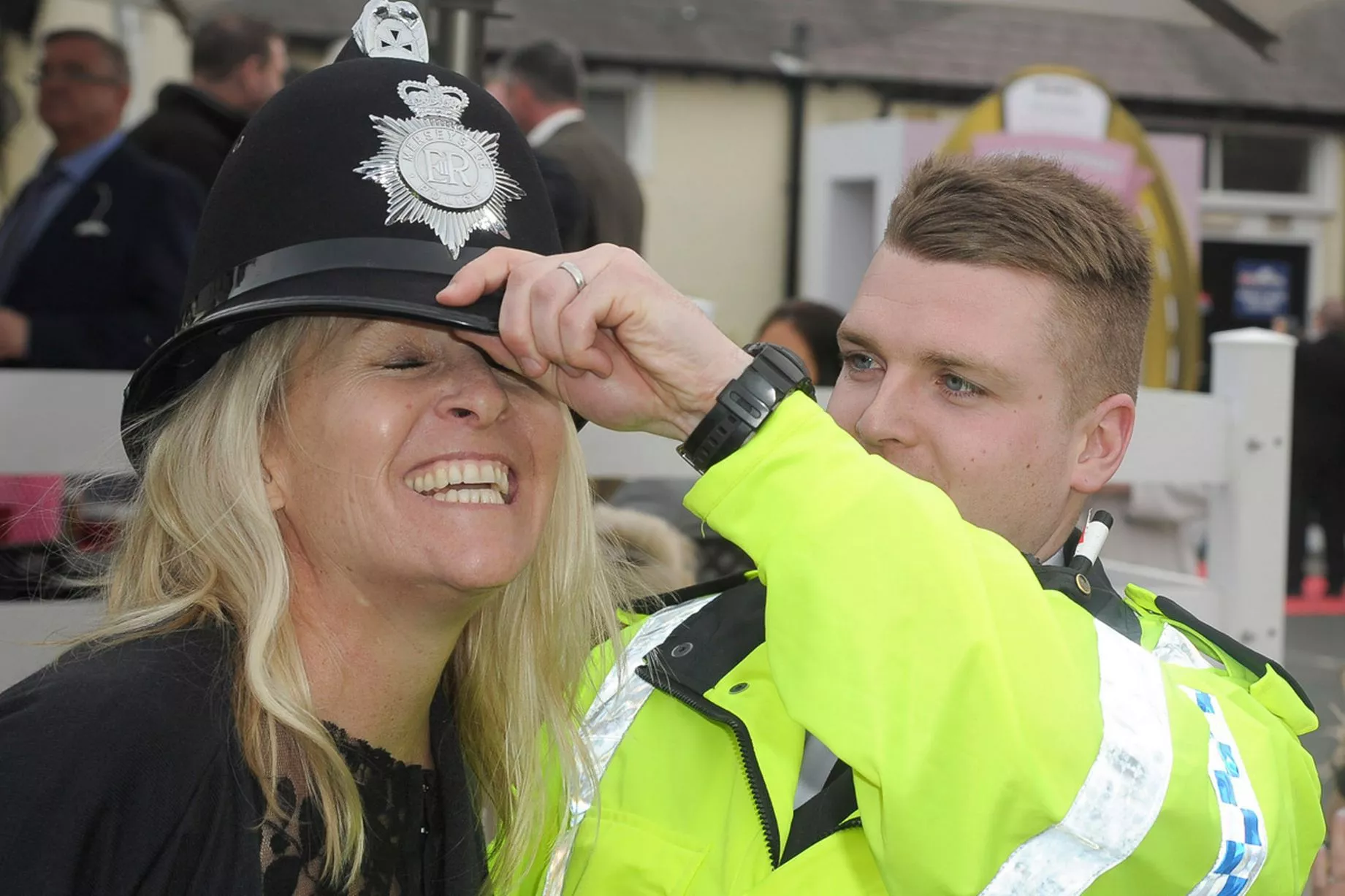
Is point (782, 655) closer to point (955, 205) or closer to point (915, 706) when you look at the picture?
point (915, 706)

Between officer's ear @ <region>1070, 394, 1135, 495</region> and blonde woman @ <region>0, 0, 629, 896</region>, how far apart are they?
743 mm

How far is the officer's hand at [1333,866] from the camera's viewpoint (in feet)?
7.53

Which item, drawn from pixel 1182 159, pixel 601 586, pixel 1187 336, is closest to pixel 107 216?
pixel 601 586

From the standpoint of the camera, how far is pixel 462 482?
174cm

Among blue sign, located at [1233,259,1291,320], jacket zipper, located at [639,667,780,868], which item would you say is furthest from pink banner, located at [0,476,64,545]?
blue sign, located at [1233,259,1291,320]

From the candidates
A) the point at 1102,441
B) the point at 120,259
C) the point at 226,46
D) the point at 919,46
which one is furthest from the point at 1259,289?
the point at 1102,441

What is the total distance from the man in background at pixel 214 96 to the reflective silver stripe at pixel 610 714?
315 centimetres

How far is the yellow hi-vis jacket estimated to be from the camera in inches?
57.4

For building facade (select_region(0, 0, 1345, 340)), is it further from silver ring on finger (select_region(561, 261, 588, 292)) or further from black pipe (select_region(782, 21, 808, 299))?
silver ring on finger (select_region(561, 261, 588, 292))

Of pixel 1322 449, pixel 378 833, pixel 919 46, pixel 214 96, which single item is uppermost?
pixel 919 46

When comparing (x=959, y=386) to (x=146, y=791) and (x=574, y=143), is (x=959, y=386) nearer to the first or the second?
(x=146, y=791)

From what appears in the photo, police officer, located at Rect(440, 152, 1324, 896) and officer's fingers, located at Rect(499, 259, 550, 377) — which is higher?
officer's fingers, located at Rect(499, 259, 550, 377)

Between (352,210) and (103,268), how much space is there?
2.85 meters

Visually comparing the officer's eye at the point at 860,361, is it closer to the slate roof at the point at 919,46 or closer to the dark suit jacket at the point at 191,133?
the dark suit jacket at the point at 191,133
